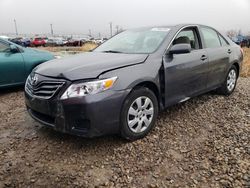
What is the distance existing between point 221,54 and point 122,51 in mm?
2007

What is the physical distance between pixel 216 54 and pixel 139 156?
2600 millimetres

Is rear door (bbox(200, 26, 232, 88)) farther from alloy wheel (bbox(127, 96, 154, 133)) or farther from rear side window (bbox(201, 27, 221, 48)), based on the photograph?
alloy wheel (bbox(127, 96, 154, 133))

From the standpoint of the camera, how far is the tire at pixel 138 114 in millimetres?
3109

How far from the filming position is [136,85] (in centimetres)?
318

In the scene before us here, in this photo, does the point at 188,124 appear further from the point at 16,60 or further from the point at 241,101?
the point at 16,60

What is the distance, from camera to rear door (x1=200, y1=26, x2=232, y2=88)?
4527 mm

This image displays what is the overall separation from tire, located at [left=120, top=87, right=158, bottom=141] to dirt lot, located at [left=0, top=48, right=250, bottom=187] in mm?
134

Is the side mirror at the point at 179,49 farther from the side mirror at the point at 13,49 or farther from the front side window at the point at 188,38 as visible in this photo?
the side mirror at the point at 13,49

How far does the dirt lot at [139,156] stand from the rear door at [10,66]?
149 centimetres

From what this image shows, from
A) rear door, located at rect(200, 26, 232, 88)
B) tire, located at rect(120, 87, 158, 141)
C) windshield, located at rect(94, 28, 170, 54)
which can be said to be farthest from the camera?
rear door, located at rect(200, 26, 232, 88)

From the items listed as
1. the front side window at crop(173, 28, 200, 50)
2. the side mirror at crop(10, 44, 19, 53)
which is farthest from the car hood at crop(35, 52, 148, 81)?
the side mirror at crop(10, 44, 19, 53)

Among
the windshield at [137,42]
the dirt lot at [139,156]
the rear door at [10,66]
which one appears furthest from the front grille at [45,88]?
the rear door at [10,66]

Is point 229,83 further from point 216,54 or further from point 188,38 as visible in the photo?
point 188,38

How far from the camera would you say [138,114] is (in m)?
3.27
